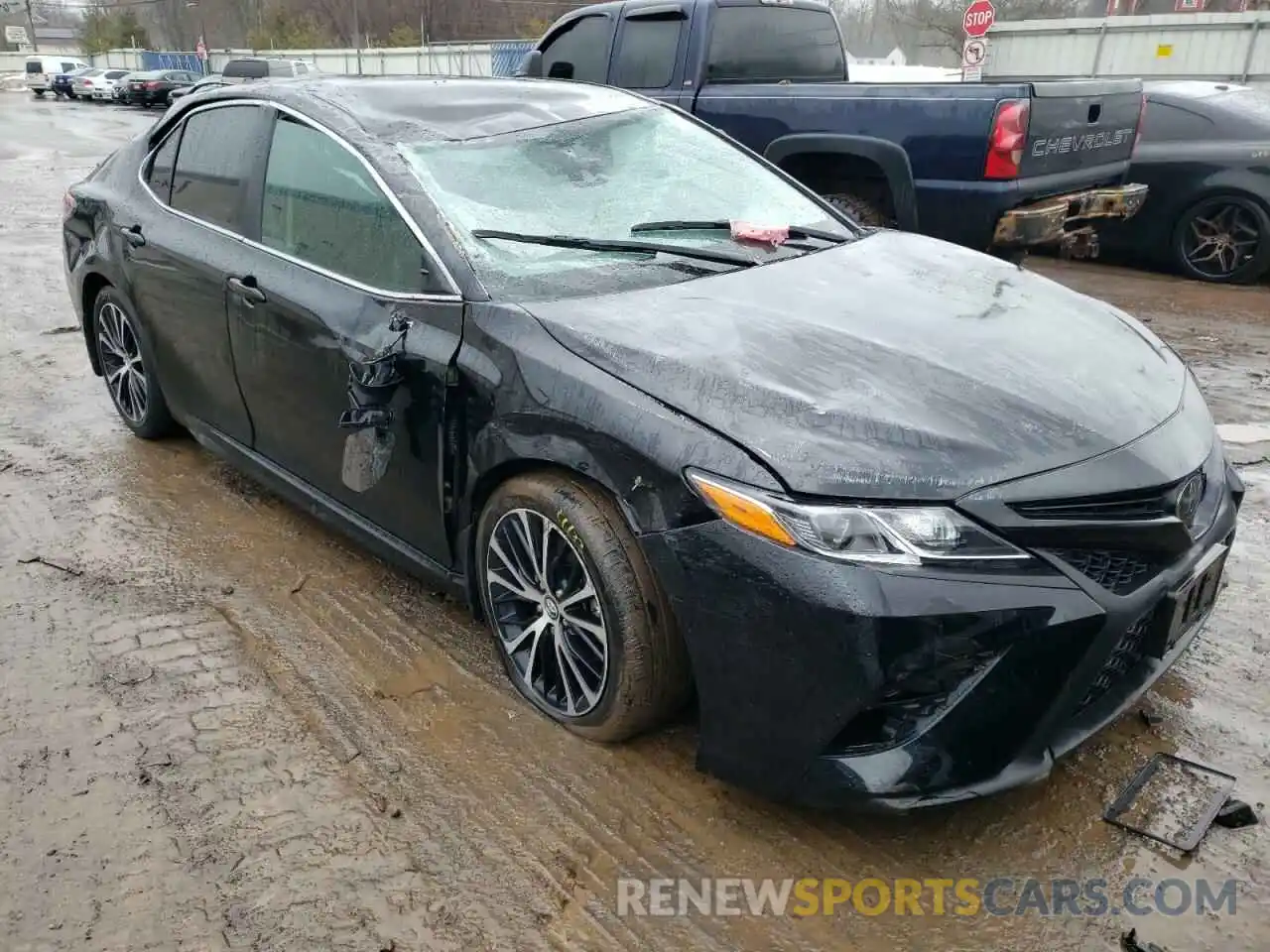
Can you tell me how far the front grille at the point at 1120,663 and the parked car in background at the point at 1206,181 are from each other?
22.2ft

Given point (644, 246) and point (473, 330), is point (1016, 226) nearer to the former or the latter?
point (644, 246)

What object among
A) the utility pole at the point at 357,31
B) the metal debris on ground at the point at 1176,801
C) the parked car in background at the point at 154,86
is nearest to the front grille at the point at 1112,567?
the metal debris on ground at the point at 1176,801

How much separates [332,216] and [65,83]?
4696 centimetres

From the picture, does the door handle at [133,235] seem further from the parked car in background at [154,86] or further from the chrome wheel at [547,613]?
the parked car in background at [154,86]

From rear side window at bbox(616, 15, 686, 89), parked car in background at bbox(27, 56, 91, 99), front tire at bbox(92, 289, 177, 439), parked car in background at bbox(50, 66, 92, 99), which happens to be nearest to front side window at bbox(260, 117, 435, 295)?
front tire at bbox(92, 289, 177, 439)

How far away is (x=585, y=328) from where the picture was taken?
2678 mm

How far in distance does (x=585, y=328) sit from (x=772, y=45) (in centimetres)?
579

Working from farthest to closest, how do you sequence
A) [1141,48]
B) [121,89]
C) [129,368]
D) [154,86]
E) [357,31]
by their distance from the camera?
1. [357,31]
2. [121,89]
3. [154,86]
4. [1141,48]
5. [129,368]

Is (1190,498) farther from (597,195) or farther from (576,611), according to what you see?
(597,195)

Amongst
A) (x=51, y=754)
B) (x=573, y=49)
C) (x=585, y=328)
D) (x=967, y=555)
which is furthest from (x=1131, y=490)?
(x=573, y=49)

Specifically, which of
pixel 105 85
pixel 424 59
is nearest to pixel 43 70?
pixel 105 85

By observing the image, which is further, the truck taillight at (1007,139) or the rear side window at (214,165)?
the truck taillight at (1007,139)

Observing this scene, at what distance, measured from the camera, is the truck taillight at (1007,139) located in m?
6.05

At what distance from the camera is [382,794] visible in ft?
8.73
